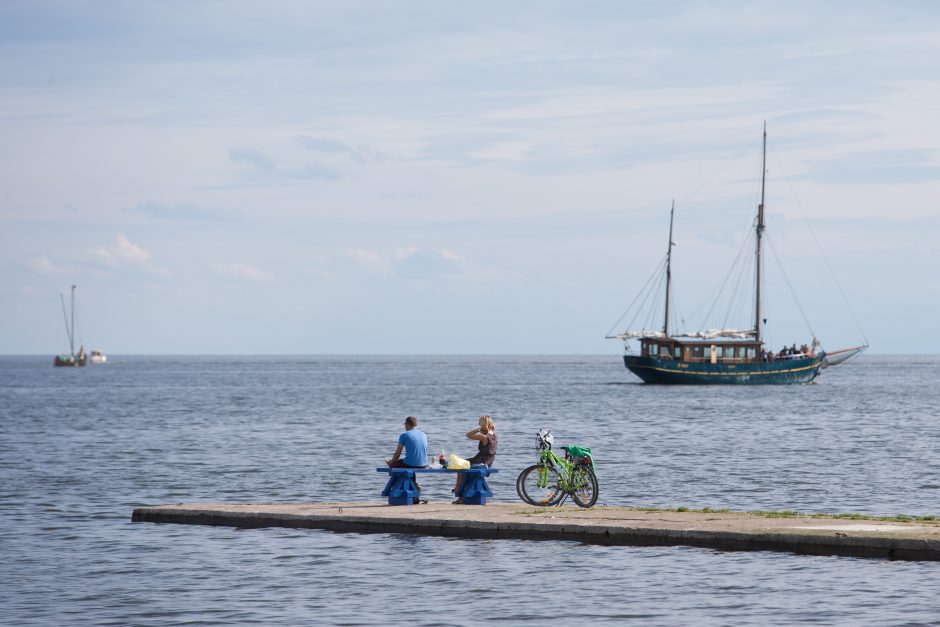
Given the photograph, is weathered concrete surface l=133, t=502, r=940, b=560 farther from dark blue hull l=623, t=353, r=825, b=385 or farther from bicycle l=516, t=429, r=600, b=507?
dark blue hull l=623, t=353, r=825, b=385

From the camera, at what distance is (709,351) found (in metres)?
114

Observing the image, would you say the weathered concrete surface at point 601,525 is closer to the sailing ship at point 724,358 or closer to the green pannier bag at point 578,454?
the green pannier bag at point 578,454

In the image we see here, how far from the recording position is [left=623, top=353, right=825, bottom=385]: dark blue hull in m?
112

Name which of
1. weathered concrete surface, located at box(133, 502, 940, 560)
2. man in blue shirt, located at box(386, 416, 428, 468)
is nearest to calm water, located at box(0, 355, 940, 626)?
weathered concrete surface, located at box(133, 502, 940, 560)

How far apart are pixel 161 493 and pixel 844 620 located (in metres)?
21.0

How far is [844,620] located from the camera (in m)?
15.4

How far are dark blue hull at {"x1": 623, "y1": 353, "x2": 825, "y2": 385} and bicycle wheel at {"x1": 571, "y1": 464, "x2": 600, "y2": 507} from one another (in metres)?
89.9

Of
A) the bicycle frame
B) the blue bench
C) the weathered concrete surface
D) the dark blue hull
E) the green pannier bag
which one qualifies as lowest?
the weathered concrete surface

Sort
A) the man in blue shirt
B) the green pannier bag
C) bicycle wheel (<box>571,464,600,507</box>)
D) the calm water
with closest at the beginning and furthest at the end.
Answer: the calm water < the man in blue shirt < the green pannier bag < bicycle wheel (<box>571,464,600,507</box>)

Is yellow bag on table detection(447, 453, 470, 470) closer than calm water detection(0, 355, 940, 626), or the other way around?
calm water detection(0, 355, 940, 626)

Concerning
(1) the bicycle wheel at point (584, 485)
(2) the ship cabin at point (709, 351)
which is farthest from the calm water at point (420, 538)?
(2) the ship cabin at point (709, 351)

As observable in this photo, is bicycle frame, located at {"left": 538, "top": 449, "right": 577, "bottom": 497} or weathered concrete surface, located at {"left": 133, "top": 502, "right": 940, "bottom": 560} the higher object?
bicycle frame, located at {"left": 538, "top": 449, "right": 577, "bottom": 497}

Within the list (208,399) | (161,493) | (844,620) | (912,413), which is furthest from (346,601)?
(208,399)

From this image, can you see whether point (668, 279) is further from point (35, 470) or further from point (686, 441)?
point (35, 470)
